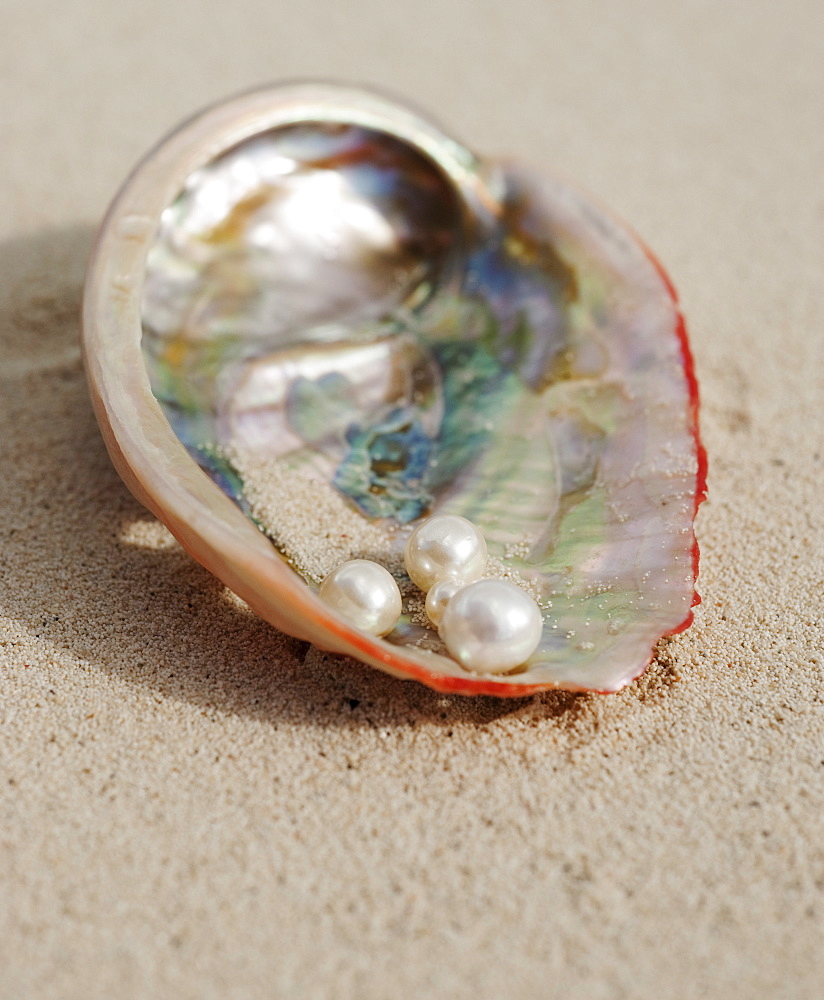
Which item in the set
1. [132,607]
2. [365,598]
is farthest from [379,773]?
[132,607]

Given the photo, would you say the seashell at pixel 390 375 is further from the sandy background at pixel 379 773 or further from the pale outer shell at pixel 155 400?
the sandy background at pixel 379 773

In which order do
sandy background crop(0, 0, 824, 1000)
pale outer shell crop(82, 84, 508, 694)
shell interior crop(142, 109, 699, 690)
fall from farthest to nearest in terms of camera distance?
shell interior crop(142, 109, 699, 690), pale outer shell crop(82, 84, 508, 694), sandy background crop(0, 0, 824, 1000)

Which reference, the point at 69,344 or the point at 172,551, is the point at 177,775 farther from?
the point at 69,344

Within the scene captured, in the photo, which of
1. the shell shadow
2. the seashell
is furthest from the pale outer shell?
the shell shadow

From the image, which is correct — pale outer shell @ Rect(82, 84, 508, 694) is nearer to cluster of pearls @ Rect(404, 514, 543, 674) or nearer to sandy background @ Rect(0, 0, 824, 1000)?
cluster of pearls @ Rect(404, 514, 543, 674)

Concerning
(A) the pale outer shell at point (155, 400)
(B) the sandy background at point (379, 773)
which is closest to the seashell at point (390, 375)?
(A) the pale outer shell at point (155, 400)

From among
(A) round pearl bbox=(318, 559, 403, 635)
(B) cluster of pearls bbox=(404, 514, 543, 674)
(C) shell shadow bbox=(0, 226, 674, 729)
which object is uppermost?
(B) cluster of pearls bbox=(404, 514, 543, 674)

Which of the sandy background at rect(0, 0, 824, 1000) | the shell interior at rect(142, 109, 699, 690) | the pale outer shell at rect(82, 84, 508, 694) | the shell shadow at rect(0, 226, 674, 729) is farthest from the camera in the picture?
the shell interior at rect(142, 109, 699, 690)
